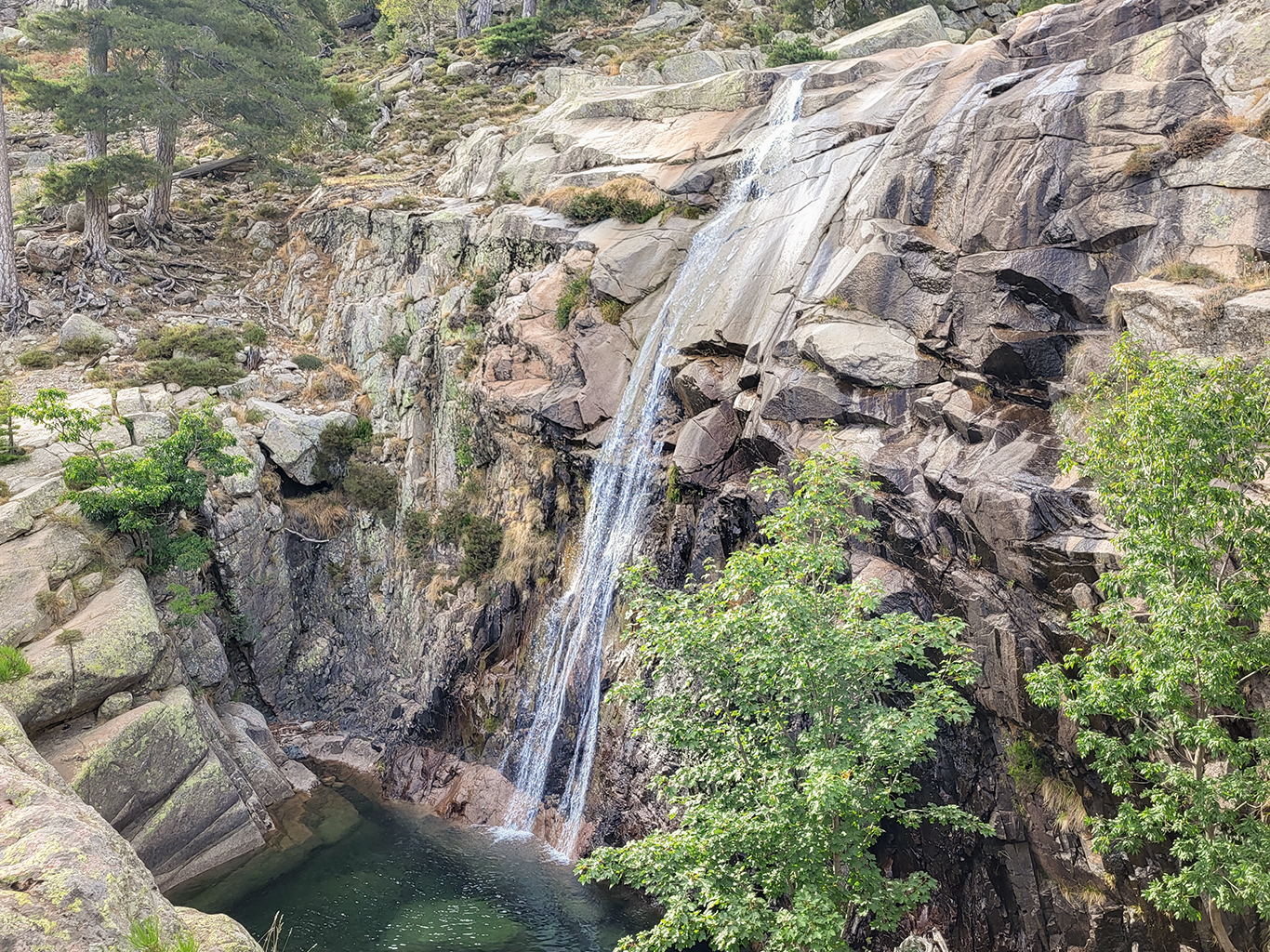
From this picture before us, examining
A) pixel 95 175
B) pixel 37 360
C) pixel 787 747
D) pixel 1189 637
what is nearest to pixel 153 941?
pixel 787 747

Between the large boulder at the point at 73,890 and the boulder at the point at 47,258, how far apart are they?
3667 centimetres

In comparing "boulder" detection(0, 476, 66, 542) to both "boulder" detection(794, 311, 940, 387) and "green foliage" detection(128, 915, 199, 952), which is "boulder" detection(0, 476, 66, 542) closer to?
"green foliage" detection(128, 915, 199, 952)

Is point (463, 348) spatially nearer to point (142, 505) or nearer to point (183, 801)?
point (142, 505)

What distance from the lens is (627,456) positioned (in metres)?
27.6

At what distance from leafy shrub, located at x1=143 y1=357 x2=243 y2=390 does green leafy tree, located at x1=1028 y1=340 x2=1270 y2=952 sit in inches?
1353

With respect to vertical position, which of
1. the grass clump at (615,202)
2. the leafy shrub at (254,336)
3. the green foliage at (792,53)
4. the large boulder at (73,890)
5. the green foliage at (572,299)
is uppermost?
the green foliage at (792,53)

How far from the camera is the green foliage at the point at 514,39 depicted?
59219mm

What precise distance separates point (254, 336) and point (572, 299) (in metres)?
17.8

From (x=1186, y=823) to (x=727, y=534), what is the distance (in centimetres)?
1320

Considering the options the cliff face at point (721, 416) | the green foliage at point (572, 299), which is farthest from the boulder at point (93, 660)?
the green foliage at point (572, 299)

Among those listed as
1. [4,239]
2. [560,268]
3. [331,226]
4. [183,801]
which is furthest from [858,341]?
[4,239]

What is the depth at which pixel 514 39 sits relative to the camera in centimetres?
5916

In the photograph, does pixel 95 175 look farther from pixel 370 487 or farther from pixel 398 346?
pixel 370 487

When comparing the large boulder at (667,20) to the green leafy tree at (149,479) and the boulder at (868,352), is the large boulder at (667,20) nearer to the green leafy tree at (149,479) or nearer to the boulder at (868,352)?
the green leafy tree at (149,479)
